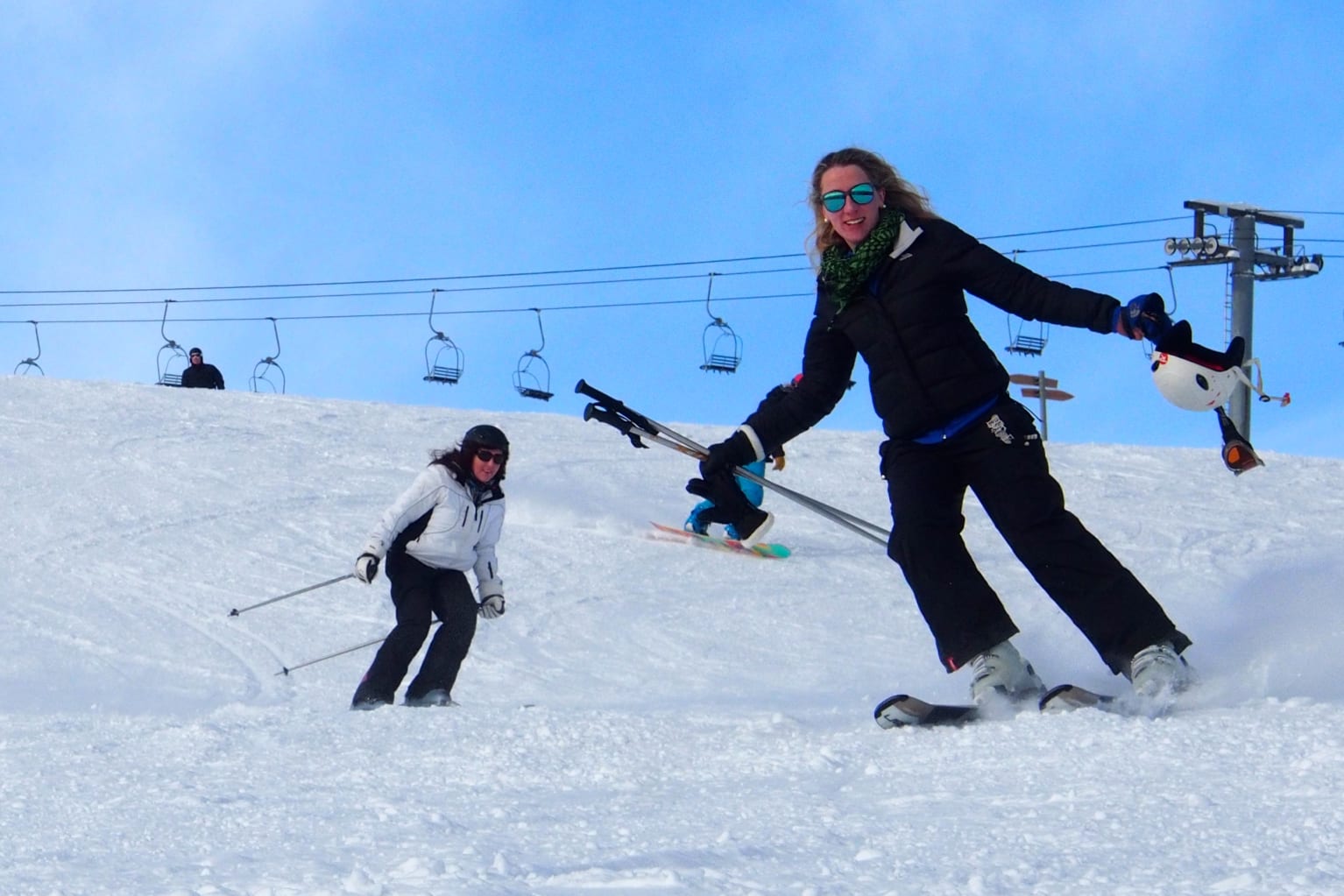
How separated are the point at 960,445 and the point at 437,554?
91.0 inches

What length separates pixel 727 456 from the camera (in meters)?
4.30

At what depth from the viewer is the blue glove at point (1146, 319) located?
3869mm

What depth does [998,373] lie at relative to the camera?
420cm

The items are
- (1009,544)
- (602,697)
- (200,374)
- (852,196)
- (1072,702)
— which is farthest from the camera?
(200,374)


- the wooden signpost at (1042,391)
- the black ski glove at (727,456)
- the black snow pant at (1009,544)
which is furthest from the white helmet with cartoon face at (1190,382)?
the wooden signpost at (1042,391)

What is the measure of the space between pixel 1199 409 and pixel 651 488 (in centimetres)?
803

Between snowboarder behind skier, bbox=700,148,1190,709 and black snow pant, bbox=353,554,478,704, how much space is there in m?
1.72

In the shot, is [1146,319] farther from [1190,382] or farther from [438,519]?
[438,519]

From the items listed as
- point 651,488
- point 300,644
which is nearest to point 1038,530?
point 300,644

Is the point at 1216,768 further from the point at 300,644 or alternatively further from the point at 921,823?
the point at 300,644

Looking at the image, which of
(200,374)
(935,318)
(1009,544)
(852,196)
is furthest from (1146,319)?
(200,374)

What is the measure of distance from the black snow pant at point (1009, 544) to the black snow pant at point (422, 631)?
6.66 feet

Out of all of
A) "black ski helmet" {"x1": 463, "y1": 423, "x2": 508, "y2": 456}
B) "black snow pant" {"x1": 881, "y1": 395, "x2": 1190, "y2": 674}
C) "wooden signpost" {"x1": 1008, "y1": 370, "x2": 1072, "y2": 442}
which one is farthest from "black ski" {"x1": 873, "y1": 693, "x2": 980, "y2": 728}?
"wooden signpost" {"x1": 1008, "y1": 370, "x2": 1072, "y2": 442}

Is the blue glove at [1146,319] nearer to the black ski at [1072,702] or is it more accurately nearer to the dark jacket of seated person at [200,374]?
the black ski at [1072,702]
